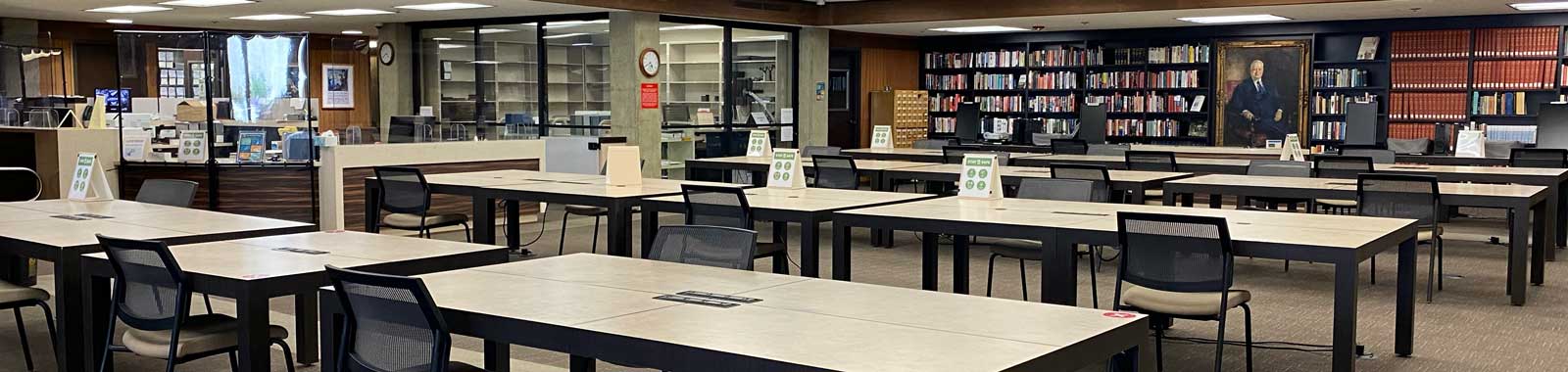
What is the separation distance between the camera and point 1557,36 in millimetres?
13852

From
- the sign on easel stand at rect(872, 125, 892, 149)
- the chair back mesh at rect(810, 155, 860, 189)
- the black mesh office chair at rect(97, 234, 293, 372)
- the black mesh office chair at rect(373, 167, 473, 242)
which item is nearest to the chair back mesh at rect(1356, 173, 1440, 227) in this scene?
the chair back mesh at rect(810, 155, 860, 189)

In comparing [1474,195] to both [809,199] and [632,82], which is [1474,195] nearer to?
[809,199]

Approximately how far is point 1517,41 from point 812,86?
752 cm

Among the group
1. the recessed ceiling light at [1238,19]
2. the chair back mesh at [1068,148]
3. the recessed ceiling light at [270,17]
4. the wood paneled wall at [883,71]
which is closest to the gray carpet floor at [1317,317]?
the chair back mesh at [1068,148]

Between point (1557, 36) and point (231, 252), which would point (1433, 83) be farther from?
point (231, 252)

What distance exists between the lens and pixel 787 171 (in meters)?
7.35

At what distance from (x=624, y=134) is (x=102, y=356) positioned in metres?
9.30

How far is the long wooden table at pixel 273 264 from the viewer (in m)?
3.76

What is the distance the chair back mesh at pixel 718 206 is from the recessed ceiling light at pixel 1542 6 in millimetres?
9860

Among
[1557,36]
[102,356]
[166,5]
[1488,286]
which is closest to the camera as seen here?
[102,356]

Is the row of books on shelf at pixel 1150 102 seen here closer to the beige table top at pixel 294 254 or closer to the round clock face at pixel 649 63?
the round clock face at pixel 649 63

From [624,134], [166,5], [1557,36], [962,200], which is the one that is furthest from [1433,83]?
[166,5]

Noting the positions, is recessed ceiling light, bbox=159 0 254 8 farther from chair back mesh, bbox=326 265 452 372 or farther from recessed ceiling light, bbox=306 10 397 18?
chair back mesh, bbox=326 265 452 372

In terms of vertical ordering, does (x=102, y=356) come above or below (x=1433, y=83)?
below
